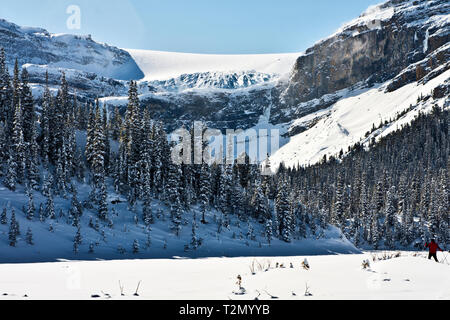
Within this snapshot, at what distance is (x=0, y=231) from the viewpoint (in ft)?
120

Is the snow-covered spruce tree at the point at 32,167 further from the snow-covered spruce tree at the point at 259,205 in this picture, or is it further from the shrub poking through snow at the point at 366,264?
the shrub poking through snow at the point at 366,264

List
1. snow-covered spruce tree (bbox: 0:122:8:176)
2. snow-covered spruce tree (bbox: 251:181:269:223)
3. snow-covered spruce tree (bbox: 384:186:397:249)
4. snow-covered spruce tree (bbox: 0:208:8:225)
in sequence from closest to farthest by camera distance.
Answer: snow-covered spruce tree (bbox: 0:208:8:225) → snow-covered spruce tree (bbox: 0:122:8:176) → snow-covered spruce tree (bbox: 251:181:269:223) → snow-covered spruce tree (bbox: 384:186:397:249)

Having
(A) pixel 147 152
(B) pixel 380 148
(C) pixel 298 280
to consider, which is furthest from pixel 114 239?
(B) pixel 380 148

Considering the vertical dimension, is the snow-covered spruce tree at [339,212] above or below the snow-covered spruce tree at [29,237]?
below

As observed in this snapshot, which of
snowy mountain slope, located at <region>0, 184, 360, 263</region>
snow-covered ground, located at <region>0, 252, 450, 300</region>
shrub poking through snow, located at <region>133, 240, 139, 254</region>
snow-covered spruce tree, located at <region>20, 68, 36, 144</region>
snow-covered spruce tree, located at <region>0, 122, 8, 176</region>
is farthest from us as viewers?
snow-covered spruce tree, located at <region>20, 68, 36, 144</region>

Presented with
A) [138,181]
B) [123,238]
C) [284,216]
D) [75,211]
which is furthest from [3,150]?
[284,216]

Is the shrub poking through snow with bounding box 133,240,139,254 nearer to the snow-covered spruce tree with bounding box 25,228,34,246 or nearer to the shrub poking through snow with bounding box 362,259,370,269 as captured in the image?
the snow-covered spruce tree with bounding box 25,228,34,246

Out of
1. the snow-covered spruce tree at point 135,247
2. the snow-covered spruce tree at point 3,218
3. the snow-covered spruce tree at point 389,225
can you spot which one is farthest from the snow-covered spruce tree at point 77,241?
the snow-covered spruce tree at point 389,225

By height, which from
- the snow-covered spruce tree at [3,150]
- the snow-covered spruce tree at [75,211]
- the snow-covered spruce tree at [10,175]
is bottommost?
the snow-covered spruce tree at [75,211]

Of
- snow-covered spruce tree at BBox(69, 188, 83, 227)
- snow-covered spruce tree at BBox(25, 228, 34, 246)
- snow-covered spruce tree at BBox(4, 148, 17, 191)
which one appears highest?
snow-covered spruce tree at BBox(4, 148, 17, 191)

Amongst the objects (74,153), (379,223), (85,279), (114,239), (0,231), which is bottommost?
(379,223)

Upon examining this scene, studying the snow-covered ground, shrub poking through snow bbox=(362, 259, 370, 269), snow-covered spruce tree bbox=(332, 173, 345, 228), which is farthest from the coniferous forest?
shrub poking through snow bbox=(362, 259, 370, 269)
